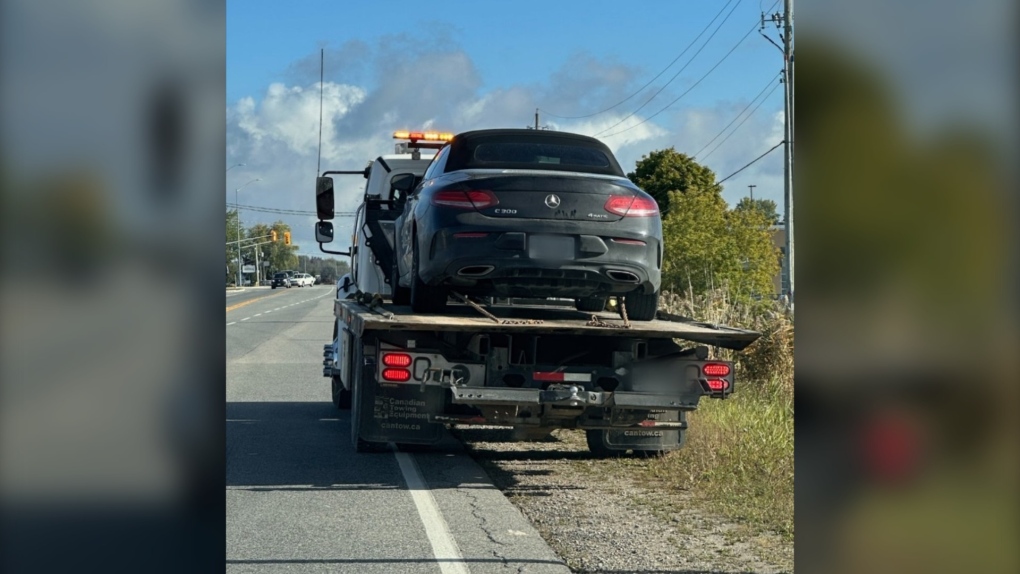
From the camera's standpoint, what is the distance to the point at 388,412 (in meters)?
9.16

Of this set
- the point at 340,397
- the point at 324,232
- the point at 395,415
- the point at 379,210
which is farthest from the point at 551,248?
the point at 340,397

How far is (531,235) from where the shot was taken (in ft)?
27.9

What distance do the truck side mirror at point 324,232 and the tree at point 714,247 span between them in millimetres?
14526

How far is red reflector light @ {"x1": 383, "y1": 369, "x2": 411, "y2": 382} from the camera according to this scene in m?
8.73

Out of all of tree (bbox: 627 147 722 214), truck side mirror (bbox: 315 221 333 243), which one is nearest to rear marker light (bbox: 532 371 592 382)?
truck side mirror (bbox: 315 221 333 243)

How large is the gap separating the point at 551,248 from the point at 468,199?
76 centimetres

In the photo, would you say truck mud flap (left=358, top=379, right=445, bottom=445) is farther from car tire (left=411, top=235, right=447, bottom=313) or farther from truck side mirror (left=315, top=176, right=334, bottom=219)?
truck side mirror (left=315, top=176, right=334, bottom=219)

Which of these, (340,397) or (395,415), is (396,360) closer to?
(395,415)

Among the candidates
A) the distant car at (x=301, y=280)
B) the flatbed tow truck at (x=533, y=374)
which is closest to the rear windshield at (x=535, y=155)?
the flatbed tow truck at (x=533, y=374)

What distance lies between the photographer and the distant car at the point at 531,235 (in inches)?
336

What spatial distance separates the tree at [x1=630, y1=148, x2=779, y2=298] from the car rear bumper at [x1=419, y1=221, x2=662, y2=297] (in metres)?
18.4

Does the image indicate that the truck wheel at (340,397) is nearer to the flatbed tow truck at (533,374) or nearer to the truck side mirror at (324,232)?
the truck side mirror at (324,232)

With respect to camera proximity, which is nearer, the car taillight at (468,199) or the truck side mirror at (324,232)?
the car taillight at (468,199)
